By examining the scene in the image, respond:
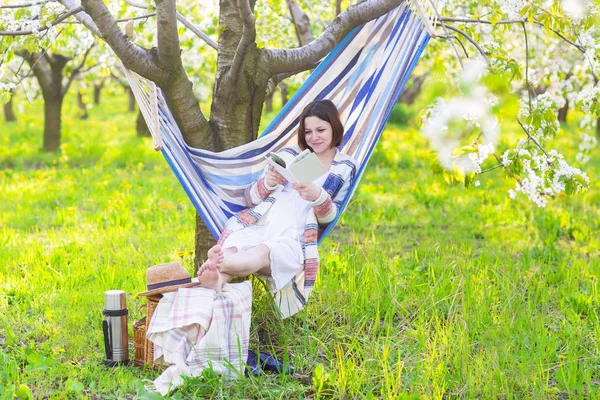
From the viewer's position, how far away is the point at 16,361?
7.55 feet

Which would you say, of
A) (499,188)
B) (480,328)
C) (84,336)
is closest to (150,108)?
(84,336)

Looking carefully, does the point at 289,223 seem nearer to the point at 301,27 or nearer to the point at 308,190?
the point at 308,190

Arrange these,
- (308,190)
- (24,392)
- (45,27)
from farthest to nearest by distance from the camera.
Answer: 1. (45,27)
2. (308,190)
3. (24,392)

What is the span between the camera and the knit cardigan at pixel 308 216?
2441 mm

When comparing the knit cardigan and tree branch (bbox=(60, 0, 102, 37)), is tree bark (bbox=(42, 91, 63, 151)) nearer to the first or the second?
tree branch (bbox=(60, 0, 102, 37))

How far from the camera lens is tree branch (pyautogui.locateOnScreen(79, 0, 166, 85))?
2262 mm

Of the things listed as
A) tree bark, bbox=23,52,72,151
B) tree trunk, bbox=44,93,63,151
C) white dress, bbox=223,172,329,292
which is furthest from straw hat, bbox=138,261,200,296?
tree trunk, bbox=44,93,63,151

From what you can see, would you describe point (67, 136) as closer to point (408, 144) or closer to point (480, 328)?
point (408, 144)

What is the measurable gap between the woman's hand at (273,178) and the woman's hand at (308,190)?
0.61ft

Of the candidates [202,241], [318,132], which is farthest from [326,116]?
[202,241]

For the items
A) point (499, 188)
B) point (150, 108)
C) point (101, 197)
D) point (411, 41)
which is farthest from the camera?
point (499, 188)

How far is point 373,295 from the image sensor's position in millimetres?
2697

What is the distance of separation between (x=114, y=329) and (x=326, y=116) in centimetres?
112

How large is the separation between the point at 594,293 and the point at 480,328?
2.44 ft
